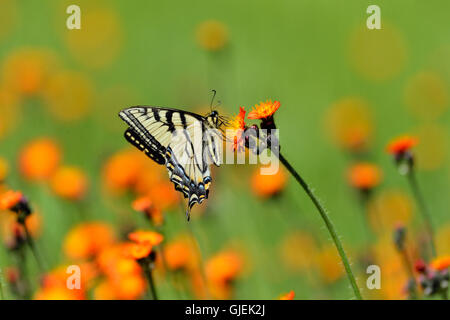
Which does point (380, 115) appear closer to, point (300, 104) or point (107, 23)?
point (300, 104)

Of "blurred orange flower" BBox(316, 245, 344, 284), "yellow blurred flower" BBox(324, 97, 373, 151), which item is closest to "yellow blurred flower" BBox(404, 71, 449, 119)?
"yellow blurred flower" BBox(324, 97, 373, 151)

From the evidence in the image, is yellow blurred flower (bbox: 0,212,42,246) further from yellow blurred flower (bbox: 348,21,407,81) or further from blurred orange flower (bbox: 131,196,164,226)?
yellow blurred flower (bbox: 348,21,407,81)

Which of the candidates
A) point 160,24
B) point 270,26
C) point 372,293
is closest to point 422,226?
point 372,293

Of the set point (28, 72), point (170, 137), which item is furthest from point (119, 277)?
point (28, 72)

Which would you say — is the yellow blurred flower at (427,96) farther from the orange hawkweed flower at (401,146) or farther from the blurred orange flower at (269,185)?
the orange hawkweed flower at (401,146)

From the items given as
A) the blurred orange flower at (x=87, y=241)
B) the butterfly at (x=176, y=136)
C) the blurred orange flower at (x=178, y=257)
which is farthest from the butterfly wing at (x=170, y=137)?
the blurred orange flower at (x=87, y=241)

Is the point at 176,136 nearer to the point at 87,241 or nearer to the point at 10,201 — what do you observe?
the point at 87,241
